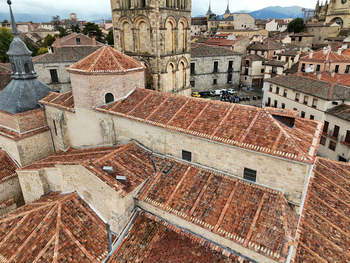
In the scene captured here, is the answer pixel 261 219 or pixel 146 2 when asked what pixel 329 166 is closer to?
pixel 261 219

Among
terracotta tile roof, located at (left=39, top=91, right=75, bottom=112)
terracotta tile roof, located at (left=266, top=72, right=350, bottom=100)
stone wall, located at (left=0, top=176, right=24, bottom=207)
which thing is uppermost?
terracotta tile roof, located at (left=39, top=91, right=75, bottom=112)

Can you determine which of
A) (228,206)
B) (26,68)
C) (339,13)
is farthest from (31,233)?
(339,13)

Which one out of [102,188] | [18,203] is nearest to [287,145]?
[102,188]

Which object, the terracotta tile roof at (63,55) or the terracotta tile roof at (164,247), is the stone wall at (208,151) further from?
the terracotta tile roof at (63,55)

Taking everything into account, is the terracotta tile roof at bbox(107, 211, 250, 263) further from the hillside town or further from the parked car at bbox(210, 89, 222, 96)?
the parked car at bbox(210, 89, 222, 96)

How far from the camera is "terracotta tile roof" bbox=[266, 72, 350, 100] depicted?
26562 millimetres

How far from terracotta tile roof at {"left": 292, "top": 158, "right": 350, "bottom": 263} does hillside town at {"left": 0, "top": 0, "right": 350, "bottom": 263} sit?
6 cm

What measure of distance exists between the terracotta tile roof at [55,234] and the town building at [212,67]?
38607 millimetres

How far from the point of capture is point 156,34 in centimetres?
2072

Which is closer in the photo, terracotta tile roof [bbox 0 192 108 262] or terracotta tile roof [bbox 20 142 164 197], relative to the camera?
terracotta tile roof [bbox 0 192 108 262]

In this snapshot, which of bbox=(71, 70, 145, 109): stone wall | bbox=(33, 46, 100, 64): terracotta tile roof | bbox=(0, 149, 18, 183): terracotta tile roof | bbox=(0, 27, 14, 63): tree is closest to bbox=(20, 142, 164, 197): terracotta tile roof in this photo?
bbox=(71, 70, 145, 109): stone wall

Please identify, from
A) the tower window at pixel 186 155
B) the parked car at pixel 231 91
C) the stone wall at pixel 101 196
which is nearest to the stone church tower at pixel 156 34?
the tower window at pixel 186 155

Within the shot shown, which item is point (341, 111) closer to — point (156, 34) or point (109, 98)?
point (156, 34)

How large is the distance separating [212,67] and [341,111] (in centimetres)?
2763
